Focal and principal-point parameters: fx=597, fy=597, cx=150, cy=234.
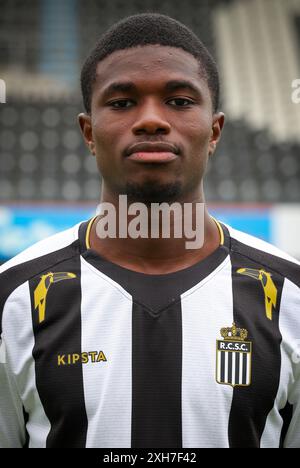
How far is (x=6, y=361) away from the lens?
1.43 m

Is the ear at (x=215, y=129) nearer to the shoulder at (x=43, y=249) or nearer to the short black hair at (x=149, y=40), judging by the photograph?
the short black hair at (x=149, y=40)

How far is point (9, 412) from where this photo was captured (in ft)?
4.79

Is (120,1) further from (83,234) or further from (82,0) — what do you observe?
(83,234)

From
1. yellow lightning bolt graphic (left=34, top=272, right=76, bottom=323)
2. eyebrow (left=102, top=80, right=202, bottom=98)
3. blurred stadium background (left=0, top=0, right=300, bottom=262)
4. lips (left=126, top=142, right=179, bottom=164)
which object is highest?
blurred stadium background (left=0, top=0, right=300, bottom=262)

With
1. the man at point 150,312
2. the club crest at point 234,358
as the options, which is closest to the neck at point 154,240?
the man at point 150,312

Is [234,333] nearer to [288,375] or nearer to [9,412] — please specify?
[288,375]

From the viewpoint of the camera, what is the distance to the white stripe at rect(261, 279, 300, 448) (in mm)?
1415

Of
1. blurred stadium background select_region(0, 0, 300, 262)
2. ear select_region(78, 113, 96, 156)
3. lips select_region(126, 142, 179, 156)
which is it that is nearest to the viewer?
lips select_region(126, 142, 179, 156)

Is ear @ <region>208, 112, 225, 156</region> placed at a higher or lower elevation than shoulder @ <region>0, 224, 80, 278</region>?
higher

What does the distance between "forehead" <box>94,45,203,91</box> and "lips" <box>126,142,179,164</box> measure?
16 cm

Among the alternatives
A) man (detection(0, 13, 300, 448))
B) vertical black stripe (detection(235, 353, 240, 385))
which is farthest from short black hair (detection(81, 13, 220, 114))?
vertical black stripe (detection(235, 353, 240, 385))

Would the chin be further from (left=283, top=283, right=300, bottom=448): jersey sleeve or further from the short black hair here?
(left=283, top=283, right=300, bottom=448): jersey sleeve

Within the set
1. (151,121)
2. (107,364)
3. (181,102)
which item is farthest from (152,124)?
(107,364)
